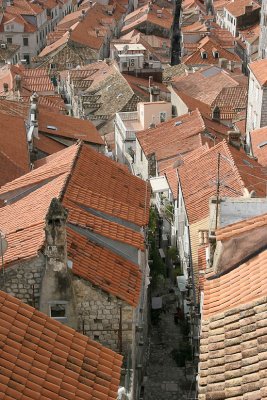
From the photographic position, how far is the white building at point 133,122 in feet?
181

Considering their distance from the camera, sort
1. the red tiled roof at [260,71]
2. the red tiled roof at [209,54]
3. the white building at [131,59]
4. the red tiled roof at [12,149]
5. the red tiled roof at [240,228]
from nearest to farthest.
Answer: the red tiled roof at [240,228], the red tiled roof at [12,149], the red tiled roof at [260,71], the white building at [131,59], the red tiled roof at [209,54]

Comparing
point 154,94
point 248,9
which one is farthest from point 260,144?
point 248,9

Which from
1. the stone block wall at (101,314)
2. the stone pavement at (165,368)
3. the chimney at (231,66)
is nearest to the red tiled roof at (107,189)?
the stone block wall at (101,314)

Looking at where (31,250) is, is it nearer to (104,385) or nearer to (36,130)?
(104,385)

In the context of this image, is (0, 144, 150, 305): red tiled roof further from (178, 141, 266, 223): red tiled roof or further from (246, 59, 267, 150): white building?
(246, 59, 267, 150): white building

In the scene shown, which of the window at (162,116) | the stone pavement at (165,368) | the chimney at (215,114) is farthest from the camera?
the window at (162,116)

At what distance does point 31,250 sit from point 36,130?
2565cm

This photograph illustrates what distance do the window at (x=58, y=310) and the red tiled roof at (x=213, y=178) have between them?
12.8m

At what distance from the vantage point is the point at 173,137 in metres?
48.7

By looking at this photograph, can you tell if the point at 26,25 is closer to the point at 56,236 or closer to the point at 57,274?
the point at 57,274

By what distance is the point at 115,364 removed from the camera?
54.4 feet

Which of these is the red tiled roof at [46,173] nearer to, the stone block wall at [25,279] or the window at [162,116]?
the stone block wall at [25,279]

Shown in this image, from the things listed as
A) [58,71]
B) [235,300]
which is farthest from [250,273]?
[58,71]

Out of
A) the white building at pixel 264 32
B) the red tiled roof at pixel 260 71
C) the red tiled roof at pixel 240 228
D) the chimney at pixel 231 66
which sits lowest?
the chimney at pixel 231 66
